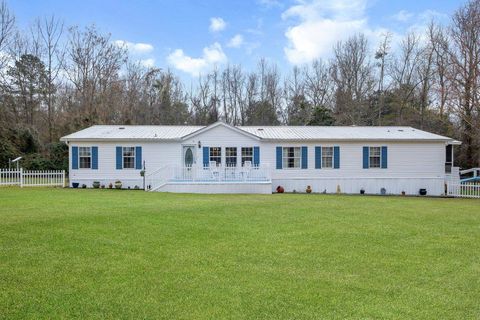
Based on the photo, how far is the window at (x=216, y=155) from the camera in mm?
20125

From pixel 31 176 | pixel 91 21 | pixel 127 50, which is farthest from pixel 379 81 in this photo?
pixel 31 176

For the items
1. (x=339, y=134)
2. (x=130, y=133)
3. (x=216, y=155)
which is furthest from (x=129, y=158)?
(x=339, y=134)

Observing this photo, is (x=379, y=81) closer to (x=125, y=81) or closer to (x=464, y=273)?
(x=125, y=81)

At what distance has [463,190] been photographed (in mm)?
19453

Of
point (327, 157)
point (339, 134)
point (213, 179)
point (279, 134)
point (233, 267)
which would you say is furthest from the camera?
point (339, 134)

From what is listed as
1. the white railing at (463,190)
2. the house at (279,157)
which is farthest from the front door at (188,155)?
the white railing at (463,190)

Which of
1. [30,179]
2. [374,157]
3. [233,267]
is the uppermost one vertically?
[374,157]

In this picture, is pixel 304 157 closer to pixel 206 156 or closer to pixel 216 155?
pixel 216 155

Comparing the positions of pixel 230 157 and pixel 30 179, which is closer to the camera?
pixel 30 179

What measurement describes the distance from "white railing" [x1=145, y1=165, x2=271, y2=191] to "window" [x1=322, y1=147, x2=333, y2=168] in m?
3.95

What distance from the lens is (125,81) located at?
34906 mm

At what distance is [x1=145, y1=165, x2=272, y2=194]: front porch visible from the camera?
18109 mm

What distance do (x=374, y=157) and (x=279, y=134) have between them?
Answer: 18.3 feet

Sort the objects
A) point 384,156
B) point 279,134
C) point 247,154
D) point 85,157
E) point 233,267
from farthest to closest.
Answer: point 279,134, point 384,156, point 247,154, point 85,157, point 233,267
